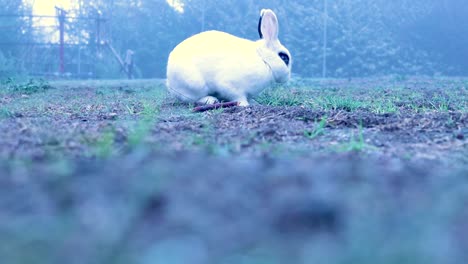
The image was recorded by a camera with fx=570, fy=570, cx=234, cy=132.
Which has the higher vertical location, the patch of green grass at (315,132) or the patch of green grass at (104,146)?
the patch of green grass at (104,146)

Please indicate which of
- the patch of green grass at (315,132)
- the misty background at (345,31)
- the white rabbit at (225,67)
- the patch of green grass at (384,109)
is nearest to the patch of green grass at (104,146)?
the patch of green grass at (315,132)

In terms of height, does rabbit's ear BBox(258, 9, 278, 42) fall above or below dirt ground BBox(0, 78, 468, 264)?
above

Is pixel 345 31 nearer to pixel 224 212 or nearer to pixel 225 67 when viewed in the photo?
pixel 225 67

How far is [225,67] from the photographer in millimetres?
5363

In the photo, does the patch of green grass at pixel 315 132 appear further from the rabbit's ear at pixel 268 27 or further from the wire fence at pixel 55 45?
the wire fence at pixel 55 45

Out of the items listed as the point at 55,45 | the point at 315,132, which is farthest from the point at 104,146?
the point at 55,45

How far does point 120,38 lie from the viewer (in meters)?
23.8

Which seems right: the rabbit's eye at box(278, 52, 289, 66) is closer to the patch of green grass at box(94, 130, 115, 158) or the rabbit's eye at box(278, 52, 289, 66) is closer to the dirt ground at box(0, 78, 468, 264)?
the patch of green grass at box(94, 130, 115, 158)

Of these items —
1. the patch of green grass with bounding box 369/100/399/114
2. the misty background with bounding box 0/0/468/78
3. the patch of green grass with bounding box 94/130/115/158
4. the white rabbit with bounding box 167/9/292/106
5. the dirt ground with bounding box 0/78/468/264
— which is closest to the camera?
the dirt ground with bounding box 0/78/468/264

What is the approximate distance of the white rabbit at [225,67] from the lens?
5371mm

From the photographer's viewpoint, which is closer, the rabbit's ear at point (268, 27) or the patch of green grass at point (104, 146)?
the patch of green grass at point (104, 146)

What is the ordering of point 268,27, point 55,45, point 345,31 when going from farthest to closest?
point 345,31 → point 55,45 → point 268,27

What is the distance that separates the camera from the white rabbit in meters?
5.37

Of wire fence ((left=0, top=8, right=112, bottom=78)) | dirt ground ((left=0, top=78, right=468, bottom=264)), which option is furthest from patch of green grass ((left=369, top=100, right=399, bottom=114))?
wire fence ((left=0, top=8, right=112, bottom=78))
